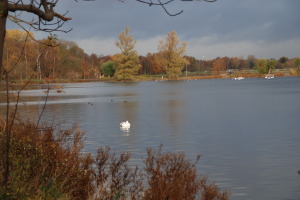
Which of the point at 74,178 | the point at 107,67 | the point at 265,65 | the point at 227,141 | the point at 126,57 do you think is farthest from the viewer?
the point at 265,65

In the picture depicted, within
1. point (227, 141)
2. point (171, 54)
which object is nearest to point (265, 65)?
point (171, 54)

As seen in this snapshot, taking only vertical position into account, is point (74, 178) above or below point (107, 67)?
below

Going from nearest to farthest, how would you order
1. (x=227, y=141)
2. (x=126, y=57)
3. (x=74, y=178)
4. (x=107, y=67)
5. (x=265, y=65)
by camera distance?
(x=74, y=178) → (x=227, y=141) → (x=126, y=57) → (x=107, y=67) → (x=265, y=65)

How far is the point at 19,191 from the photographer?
6125mm

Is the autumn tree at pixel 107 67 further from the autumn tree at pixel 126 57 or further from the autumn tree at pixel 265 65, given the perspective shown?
the autumn tree at pixel 265 65

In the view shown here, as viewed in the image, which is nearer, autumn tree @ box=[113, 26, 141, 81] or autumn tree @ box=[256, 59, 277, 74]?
autumn tree @ box=[113, 26, 141, 81]

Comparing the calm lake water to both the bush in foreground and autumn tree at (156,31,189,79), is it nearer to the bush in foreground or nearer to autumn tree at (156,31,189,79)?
the bush in foreground

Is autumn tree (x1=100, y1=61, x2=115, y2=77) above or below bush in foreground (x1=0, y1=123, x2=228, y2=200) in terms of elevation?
above

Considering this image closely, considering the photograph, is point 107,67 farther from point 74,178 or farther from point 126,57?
point 74,178

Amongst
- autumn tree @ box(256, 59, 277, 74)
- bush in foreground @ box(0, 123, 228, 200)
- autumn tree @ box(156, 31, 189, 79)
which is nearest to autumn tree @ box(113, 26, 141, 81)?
autumn tree @ box(156, 31, 189, 79)

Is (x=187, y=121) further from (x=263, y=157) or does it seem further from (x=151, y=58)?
(x=151, y=58)

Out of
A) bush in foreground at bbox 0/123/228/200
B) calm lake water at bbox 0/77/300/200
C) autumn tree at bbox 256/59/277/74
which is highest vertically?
autumn tree at bbox 256/59/277/74

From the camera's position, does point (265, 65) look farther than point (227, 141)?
Yes

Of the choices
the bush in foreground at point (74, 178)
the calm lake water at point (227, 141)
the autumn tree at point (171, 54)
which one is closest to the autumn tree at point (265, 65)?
the autumn tree at point (171, 54)
